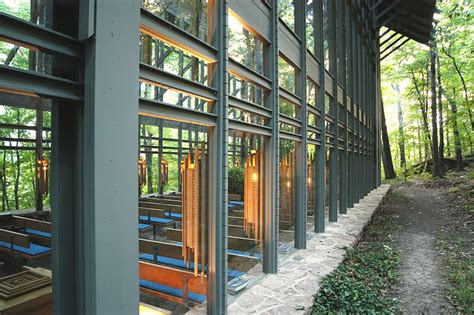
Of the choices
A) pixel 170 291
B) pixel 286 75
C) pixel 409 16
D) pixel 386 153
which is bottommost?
pixel 170 291

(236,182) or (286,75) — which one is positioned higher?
(286,75)

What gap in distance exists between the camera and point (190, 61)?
161 inches

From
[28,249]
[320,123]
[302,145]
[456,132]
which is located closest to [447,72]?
[456,132]

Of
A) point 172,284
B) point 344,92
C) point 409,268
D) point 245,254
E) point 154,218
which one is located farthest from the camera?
point 344,92

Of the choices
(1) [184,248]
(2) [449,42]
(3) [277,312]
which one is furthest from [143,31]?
(2) [449,42]

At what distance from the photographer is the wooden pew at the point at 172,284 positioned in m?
4.03

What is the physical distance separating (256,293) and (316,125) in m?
5.16

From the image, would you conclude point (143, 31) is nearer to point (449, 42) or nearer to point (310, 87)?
point (310, 87)

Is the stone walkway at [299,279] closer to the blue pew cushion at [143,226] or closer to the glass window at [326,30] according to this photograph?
the blue pew cushion at [143,226]

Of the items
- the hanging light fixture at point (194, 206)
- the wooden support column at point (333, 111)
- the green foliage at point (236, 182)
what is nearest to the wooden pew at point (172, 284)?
the hanging light fixture at point (194, 206)

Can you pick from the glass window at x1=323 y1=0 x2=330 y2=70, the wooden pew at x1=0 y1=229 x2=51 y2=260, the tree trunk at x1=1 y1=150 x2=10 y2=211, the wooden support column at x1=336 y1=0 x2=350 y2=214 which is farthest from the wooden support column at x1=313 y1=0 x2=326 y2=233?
the tree trunk at x1=1 y1=150 x2=10 y2=211

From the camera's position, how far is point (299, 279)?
5.23 metres

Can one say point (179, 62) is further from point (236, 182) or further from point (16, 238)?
point (236, 182)

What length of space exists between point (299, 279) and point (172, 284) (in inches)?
83.4
